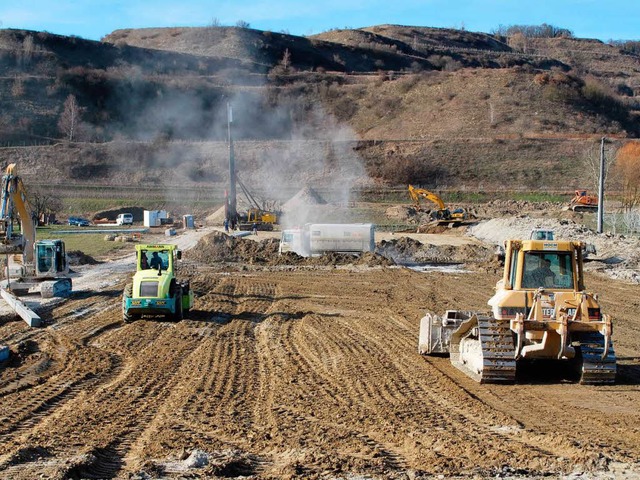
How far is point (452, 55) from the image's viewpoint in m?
154

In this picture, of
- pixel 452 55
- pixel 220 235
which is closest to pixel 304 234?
pixel 220 235

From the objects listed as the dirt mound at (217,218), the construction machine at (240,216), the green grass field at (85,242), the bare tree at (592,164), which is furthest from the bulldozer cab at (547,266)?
the bare tree at (592,164)

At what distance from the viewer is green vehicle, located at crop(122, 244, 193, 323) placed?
19672mm

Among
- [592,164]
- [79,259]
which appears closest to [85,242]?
[79,259]

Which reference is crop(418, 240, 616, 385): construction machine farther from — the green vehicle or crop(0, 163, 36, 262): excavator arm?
crop(0, 163, 36, 262): excavator arm

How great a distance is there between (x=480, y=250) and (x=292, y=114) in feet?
198

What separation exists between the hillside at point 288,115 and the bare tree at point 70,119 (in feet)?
2.94

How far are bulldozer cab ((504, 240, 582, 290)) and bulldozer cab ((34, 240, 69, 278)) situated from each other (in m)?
18.3

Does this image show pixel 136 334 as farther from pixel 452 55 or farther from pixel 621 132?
pixel 452 55

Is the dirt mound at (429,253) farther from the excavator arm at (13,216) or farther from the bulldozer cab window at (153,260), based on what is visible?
the bulldozer cab window at (153,260)

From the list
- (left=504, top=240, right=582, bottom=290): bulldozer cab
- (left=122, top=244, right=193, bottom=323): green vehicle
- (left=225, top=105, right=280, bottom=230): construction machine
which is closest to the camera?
(left=504, top=240, right=582, bottom=290): bulldozer cab

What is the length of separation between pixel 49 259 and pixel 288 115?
240ft

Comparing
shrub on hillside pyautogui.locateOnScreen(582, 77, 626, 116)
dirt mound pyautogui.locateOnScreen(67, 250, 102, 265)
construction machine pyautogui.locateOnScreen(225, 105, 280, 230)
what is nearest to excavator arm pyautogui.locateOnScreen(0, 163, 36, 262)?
dirt mound pyautogui.locateOnScreen(67, 250, 102, 265)

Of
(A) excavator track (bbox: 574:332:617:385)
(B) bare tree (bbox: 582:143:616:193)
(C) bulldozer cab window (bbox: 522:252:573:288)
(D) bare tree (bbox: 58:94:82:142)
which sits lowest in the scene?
(A) excavator track (bbox: 574:332:617:385)
